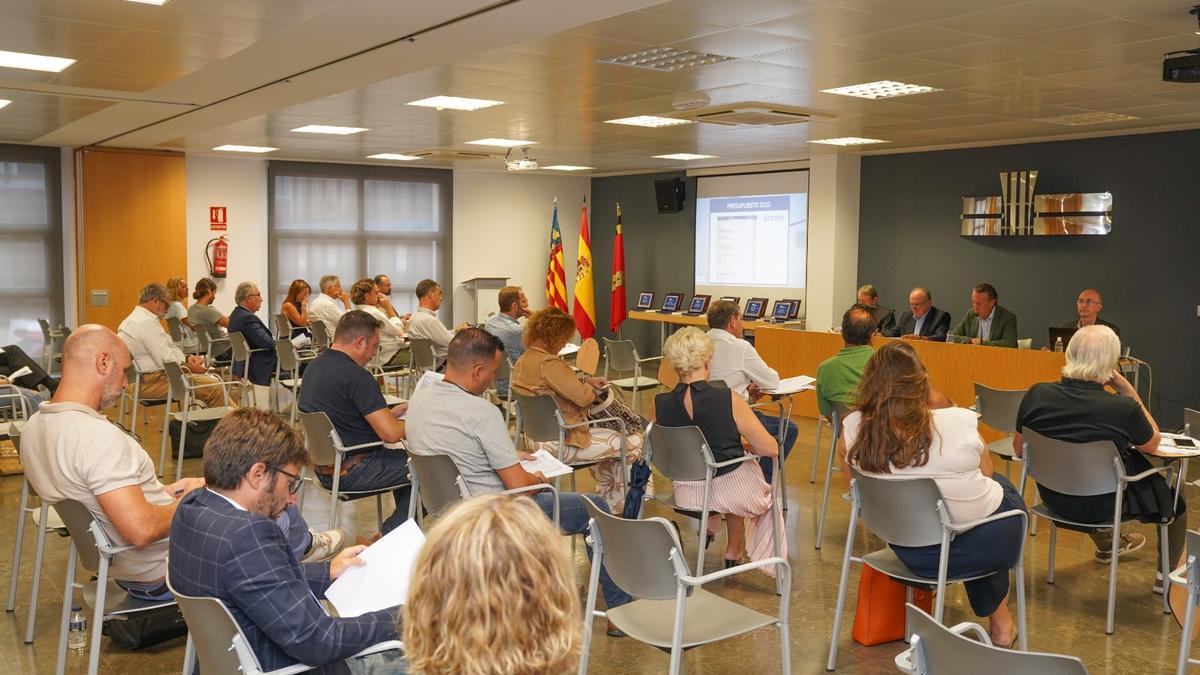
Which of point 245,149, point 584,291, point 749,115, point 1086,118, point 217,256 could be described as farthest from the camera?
point 584,291

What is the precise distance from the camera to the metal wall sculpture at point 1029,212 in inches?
383

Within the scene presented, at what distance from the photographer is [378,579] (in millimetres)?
2652

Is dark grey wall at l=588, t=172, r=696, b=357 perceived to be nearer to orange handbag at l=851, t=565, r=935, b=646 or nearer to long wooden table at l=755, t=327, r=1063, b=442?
long wooden table at l=755, t=327, r=1063, b=442

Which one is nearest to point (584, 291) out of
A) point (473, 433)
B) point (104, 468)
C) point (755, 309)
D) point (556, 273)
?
point (556, 273)

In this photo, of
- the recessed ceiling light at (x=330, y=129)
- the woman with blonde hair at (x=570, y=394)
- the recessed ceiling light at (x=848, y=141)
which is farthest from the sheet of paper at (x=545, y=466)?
the recessed ceiling light at (x=848, y=141)

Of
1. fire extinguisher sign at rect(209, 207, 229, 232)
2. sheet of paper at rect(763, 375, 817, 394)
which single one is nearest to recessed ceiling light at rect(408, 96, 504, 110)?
sheet of paper at rect(763, 375, 817, 394)

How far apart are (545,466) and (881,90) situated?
166 inches

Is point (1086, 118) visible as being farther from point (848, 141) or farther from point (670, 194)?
point (670, 194)

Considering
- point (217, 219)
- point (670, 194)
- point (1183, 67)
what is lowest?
point (217, 219)

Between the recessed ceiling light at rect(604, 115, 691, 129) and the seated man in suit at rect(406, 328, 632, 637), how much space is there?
5002mm

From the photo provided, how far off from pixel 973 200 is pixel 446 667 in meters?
10.5

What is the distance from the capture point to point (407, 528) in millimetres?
2729

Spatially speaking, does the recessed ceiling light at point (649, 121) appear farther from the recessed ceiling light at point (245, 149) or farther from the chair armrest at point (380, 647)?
the chair armrest at point (380, 647)

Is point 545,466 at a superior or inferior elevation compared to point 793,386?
inferior
